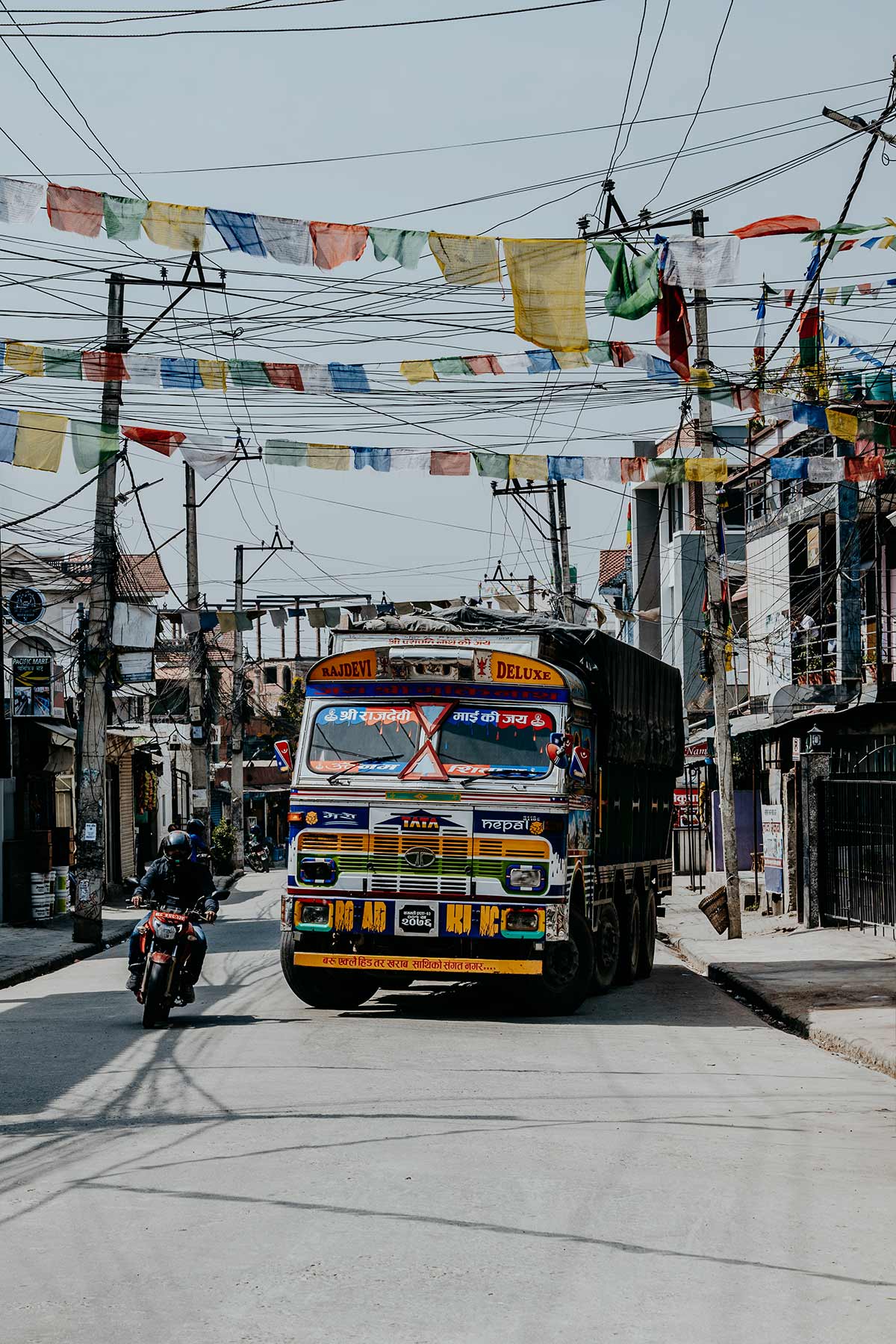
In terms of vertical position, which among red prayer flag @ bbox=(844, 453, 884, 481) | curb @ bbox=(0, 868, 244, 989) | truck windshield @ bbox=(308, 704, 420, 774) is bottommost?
curb @ bbox=(0, 868, 244, 989)

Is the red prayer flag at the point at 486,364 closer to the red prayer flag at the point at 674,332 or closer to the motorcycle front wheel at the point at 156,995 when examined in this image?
the red prayer flag at the point at 674,332

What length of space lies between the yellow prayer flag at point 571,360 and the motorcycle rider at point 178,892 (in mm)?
6688

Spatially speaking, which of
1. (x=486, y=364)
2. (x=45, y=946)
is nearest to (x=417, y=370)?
(x=486, y=364)

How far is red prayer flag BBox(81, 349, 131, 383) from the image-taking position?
59.7 ft

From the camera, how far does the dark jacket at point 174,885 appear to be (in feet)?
48.2

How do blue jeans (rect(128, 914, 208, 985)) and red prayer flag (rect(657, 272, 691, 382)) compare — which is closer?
blue jeans (rect(128, 914, 208, 985))

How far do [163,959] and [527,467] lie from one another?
10.2 m

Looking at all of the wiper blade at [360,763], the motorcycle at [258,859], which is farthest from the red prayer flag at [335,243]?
the motorcycle at [258,859]

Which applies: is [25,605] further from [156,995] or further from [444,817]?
[444,817]

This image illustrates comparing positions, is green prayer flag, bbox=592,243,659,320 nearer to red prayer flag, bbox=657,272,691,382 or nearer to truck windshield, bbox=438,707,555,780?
red prayer flag, bbox=657,272,691,382

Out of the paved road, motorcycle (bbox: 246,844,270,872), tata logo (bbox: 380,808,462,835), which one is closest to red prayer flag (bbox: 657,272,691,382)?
tata logo (bbox: 380,808,462,835)

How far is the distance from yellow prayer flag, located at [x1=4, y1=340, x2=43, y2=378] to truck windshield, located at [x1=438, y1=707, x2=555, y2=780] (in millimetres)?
6975

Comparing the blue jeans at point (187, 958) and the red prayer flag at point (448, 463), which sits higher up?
the red prayer flag at point (448, 463)

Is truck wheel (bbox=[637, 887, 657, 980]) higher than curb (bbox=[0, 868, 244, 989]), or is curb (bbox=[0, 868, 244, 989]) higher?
truck wheel (bbox=[637, 887, 657, 980])
